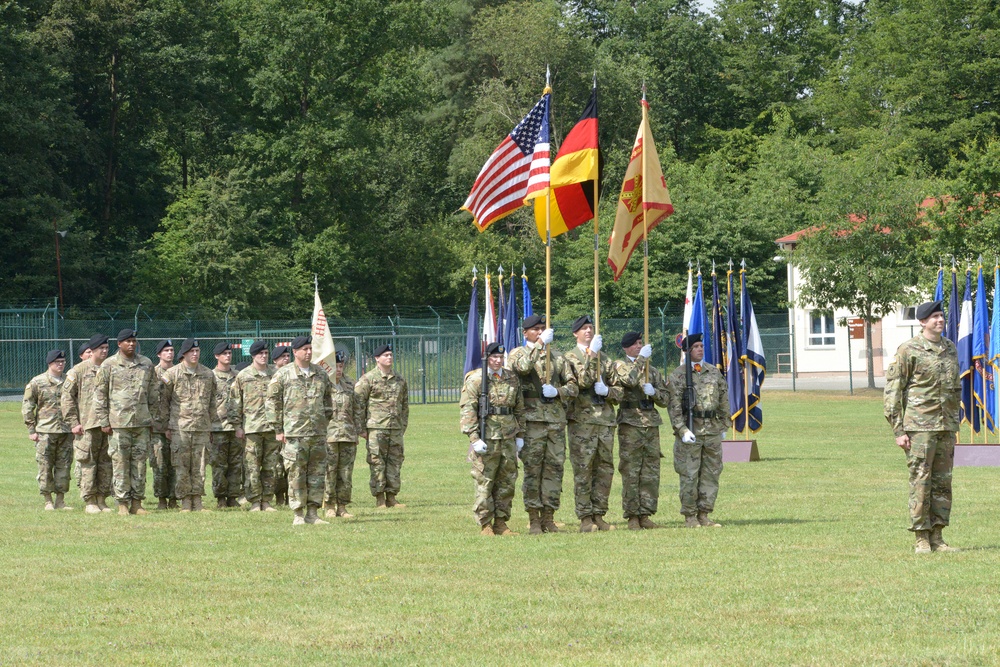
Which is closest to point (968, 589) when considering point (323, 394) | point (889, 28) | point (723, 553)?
point (723, 553)

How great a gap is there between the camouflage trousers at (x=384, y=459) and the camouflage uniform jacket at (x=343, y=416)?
60 centimetres

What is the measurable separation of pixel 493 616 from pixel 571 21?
2611 inches

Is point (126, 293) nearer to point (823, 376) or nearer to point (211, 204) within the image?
point (211, 204)

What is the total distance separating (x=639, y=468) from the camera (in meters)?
14.3

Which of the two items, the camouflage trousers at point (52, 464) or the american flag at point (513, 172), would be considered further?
the camouflage trousers at point (52, 464)

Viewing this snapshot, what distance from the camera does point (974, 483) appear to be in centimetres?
1891

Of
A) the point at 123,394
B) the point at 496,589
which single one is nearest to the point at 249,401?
the point at 123,394

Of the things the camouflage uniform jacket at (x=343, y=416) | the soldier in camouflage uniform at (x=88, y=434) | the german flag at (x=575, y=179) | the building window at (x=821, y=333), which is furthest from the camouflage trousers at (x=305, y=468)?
the building window at (x=821, y=333)

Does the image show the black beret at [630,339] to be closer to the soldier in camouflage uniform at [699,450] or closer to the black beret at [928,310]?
the soldier in camouflage uniform at [699,450]

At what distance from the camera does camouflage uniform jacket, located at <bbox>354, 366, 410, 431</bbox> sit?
17.4m

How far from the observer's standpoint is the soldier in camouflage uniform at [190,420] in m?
16.7

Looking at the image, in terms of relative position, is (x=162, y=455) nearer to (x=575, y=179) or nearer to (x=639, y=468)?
(x=575, y=179)

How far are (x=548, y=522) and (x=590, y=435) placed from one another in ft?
3.24

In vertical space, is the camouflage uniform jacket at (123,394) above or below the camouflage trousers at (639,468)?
above
